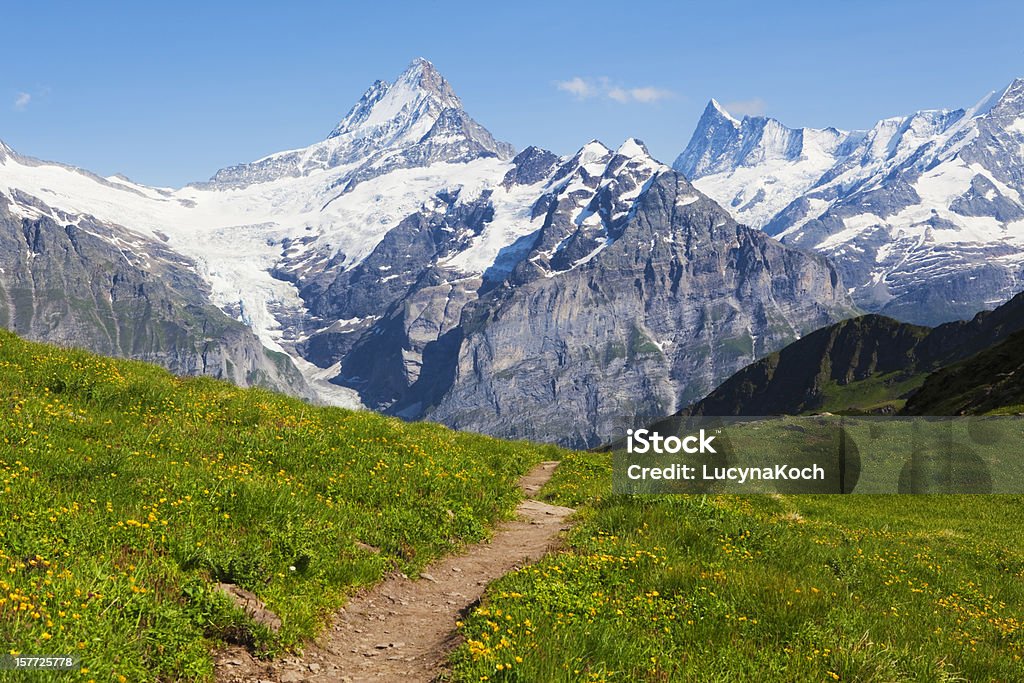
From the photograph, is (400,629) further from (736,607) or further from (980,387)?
(980,387)

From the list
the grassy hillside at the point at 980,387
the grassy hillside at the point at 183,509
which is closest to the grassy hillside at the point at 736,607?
the grassy hillside at the point at 183,509

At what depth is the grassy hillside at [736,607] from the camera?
10.2 meters

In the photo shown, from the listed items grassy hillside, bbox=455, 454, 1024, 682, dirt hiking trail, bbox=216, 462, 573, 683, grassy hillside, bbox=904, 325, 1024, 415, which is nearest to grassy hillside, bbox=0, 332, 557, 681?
dirt hiking trail, bbox=216, 462, 573, 683

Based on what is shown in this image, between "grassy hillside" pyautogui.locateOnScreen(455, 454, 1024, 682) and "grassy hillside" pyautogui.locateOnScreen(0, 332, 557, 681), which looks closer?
"grassy hillside" pyautogui.locateOnScreen(0, 332, 557, 681)

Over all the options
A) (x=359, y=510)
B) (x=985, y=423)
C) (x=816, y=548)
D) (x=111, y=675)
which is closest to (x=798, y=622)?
(x=816, y=548)

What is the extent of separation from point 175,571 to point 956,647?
12187 millimetres

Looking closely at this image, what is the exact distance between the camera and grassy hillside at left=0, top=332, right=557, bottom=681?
9.27 m

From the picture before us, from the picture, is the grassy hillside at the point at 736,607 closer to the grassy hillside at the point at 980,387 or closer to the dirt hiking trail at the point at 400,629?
the dirt hiking trail at the point at 400,629

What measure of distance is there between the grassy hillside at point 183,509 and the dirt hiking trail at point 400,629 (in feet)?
1.10

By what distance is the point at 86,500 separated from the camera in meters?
12.1

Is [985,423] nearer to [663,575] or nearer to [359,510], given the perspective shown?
[663,575]

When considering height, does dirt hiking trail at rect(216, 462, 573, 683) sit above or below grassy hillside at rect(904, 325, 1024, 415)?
below

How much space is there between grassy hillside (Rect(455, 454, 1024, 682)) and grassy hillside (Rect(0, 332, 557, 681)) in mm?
3257

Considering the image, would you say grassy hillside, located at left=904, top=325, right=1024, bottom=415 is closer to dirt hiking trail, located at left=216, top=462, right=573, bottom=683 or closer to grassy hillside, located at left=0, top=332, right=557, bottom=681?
dirt hiking trail, located at left=216, top=462, right=573, bottom=683
